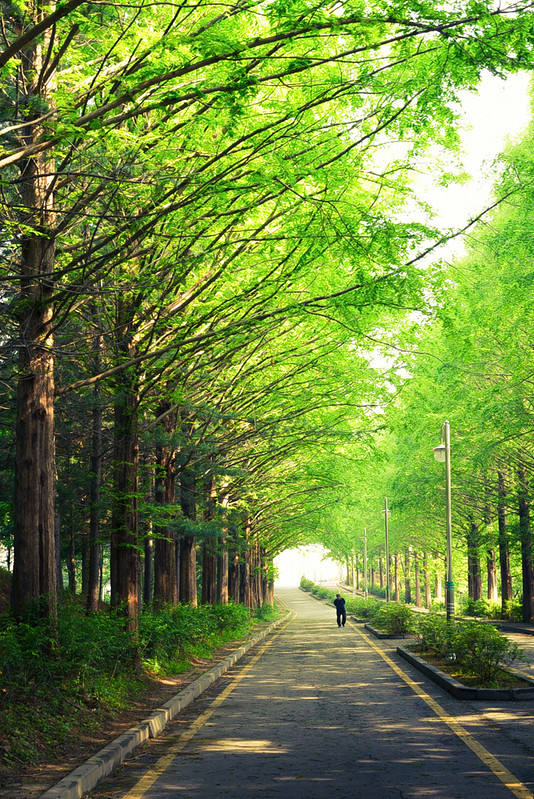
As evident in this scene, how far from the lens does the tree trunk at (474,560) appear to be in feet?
135

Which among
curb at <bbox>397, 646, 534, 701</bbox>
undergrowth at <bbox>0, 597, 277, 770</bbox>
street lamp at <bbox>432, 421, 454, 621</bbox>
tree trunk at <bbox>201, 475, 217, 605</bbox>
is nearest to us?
undergrowth at <bbox>0, 597, 277, 770</bbox>

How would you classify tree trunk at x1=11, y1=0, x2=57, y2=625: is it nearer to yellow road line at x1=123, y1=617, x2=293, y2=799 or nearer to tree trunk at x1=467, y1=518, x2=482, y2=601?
yellow road line at x1=123, y1=617, x2=293, y2=799

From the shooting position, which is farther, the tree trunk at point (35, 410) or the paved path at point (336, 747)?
the tree trunk at point (35, 410)

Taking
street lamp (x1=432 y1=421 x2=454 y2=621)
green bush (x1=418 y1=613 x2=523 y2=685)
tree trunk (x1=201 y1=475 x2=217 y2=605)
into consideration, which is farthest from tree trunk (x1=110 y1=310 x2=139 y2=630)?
tree trunk (x1=201 y1=475 x2=217 y2=605)

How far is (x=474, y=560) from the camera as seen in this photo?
4475cm

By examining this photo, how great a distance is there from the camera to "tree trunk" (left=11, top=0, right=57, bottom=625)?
10.2m

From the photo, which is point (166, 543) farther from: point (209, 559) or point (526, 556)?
point (526, 556)

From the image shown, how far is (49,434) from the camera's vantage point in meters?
10.7

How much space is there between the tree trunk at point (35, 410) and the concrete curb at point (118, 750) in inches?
73.3

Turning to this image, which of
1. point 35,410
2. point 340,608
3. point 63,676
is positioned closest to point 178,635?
point 63,676

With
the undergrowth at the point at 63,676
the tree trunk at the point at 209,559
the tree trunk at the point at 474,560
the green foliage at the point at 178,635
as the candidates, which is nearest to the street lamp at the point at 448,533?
the green foliage at the point at 178,635

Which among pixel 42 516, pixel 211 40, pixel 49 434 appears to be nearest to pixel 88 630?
pixel 42 516

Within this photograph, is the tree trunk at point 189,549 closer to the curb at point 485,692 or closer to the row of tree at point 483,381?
the row of tree at point 483,381

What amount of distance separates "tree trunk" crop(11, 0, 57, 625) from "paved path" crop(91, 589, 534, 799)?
8.36ft
